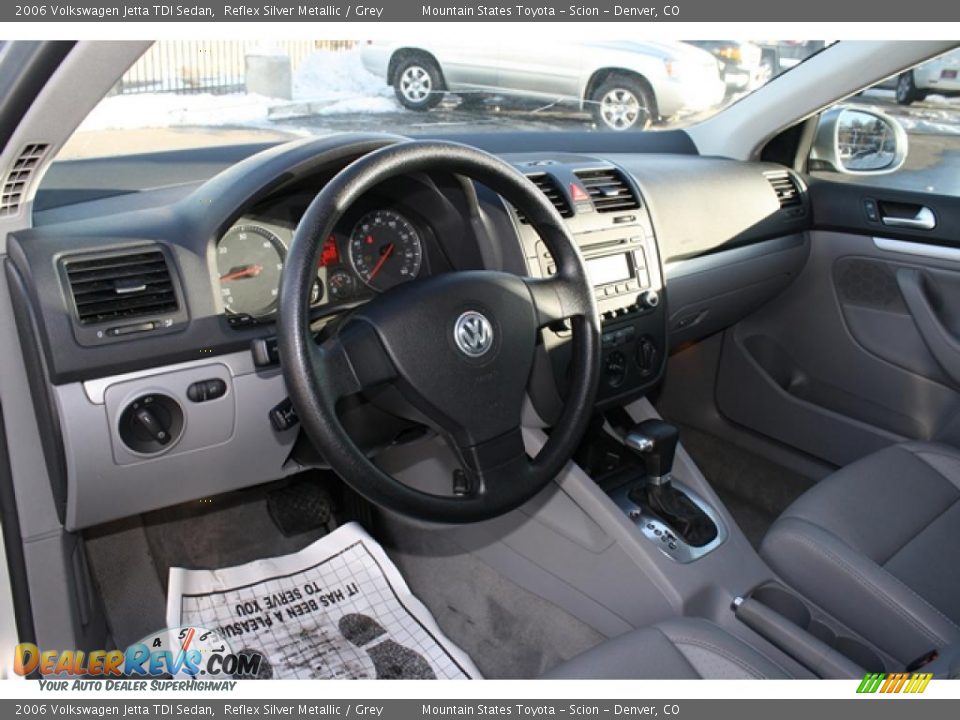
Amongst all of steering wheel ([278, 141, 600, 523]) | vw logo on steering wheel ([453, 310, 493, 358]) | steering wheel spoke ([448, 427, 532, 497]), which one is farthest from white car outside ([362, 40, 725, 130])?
steering wheel spoke ([448, 427, 532, 497])

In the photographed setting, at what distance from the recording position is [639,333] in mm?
2291

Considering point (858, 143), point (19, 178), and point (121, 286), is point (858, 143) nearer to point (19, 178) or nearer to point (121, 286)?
point (121, 286)

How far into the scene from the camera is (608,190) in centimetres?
230

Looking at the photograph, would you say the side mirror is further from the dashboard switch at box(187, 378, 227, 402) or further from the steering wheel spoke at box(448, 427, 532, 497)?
the dashboard switch at box(187, 378, 227, 402)

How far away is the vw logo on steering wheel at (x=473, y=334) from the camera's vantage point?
60.2 inches

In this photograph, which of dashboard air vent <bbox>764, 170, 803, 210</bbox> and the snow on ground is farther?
dashboard air vent <bbox>764, 170, 803, 210</bbox>

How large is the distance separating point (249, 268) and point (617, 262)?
89 cm

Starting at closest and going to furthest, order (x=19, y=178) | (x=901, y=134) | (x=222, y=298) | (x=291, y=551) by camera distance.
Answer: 1. (x=19, y=178)
2. (x=222, y=298)
3. (x=291, y=551)
4. (x=901, y=134)

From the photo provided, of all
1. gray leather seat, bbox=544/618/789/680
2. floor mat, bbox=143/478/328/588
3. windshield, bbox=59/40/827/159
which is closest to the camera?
gray leather seat, bbox=544/618/789/680

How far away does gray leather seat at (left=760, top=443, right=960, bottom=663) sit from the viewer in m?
1.83

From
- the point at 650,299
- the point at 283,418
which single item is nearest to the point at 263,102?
the point at 283,418

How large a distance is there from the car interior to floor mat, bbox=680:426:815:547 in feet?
0.05

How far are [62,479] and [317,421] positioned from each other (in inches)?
27.5

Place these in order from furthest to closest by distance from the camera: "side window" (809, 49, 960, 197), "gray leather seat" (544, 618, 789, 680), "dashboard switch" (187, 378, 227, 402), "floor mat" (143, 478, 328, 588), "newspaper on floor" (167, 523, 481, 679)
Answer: "side window" (809, 49, 960, 197), "floor mat" (143, 478, 328, 588), "newspaper on floor" (167, 523, 481, 679), "dashboard switch" (187, 378, 227, 402), "gray leather seat" (544, 618, 789, 680)
